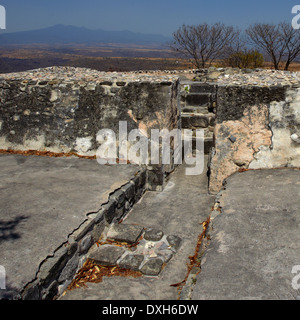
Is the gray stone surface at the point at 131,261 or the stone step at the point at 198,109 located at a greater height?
the stone step at the point at 198,109

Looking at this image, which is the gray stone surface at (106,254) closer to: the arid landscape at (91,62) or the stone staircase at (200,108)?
the stone staircase at (200,108)

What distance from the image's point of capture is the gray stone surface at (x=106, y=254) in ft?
9.68

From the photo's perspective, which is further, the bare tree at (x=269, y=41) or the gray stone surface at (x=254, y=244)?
the bare tree at (x=269, y=41)

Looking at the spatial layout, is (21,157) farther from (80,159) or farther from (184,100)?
(184,100)

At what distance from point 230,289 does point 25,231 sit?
5.46 feet

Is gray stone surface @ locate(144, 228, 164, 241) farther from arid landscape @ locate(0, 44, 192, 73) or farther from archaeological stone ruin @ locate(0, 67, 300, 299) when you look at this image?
arid landscape @ locate(0, 44, 192, 73)

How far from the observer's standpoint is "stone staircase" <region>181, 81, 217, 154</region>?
6590 millimetres

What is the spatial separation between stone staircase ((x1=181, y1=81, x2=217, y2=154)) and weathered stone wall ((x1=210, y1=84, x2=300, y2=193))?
2.15 metres

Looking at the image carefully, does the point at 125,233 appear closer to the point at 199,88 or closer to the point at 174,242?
the point at 174,242

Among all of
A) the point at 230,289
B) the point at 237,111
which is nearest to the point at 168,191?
the point at 237,111

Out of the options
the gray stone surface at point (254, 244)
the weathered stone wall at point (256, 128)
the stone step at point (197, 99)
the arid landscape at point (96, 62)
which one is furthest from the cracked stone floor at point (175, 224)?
the arid landscape at point (96, 62)

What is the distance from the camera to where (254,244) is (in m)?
2.58

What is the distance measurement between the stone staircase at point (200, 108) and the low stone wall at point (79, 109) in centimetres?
149

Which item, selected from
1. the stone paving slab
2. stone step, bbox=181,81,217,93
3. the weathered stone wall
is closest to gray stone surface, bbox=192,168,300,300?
the weathered stone wall
